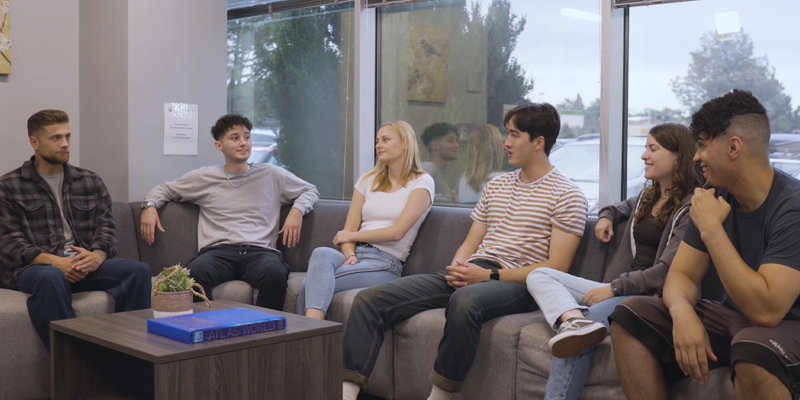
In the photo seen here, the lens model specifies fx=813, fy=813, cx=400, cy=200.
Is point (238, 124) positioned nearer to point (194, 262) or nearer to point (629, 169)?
point (194, 262)

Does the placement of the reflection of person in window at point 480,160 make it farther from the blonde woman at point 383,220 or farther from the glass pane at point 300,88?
the glass pane at point 300,88

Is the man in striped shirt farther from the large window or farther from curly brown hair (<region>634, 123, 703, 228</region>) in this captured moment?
the large window

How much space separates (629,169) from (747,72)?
672mm

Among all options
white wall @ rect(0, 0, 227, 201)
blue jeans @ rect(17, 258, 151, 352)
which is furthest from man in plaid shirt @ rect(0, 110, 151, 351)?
white wall @ rect(0, 0, 227, 201)

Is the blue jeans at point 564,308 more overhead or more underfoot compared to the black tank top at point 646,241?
more underfoot

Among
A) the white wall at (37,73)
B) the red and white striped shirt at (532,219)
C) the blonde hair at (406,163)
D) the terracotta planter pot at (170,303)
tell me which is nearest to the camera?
the terracotta planter pot at (170,303)

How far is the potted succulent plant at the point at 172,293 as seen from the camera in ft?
9.16

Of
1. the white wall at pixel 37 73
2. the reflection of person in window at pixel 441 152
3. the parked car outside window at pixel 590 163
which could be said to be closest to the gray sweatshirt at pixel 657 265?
the parked car outside window at pixel 590 163

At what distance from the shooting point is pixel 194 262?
400cm

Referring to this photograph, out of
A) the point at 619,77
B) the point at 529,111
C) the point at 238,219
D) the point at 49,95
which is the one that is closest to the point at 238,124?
the point at 238,219

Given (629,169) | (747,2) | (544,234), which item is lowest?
(544,234)

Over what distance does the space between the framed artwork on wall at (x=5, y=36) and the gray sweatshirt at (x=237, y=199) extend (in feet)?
3.39

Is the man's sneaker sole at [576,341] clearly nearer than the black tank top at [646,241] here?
Yes

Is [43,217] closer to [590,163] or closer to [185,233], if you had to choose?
[185,233]
